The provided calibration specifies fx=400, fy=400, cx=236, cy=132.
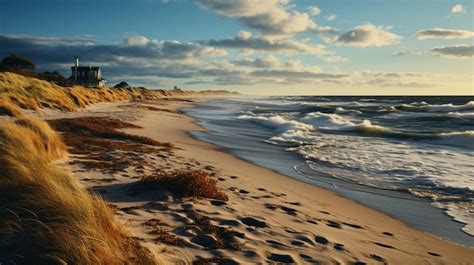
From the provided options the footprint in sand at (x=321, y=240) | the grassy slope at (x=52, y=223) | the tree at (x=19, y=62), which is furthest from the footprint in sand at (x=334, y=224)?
the tree at (x=19, y=62)

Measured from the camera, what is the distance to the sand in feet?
15.6

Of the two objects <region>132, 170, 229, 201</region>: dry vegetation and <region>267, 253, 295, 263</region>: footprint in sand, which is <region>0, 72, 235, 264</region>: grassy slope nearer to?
<region>267, 253, 295, 263</region>: footprint in sand

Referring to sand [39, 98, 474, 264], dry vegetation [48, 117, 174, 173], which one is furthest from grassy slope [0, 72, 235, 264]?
dry vegetation [48, 117, 174, 173]

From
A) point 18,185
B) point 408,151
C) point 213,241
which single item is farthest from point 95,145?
point 408,151

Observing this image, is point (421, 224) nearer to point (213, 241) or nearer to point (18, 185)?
point (213, 241)

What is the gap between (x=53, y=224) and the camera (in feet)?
12.7

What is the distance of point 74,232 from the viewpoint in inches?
149

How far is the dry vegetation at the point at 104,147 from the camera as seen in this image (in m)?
9.05

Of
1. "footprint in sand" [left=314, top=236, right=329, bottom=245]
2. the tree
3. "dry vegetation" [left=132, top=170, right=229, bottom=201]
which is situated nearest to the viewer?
"footprint in sand" [left=314, top=236, right=329, bottom=245]

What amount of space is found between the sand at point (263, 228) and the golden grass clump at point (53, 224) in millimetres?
510

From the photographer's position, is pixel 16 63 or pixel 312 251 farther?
pixel 16 63

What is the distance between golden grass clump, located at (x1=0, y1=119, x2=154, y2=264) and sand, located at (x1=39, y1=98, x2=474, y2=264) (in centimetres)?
51

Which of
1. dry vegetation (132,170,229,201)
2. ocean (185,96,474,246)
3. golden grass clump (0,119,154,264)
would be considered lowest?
ocean (185,96,474,246)

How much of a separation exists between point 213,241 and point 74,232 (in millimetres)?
1741
